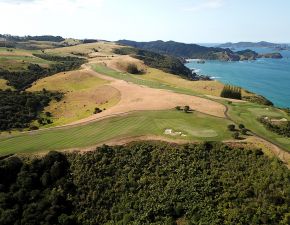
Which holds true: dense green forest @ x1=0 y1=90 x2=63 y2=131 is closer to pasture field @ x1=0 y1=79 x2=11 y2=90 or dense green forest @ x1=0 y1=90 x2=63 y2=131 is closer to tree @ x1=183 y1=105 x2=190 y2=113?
pasture field @ x1=0 y1=79 x2=11 y2=90

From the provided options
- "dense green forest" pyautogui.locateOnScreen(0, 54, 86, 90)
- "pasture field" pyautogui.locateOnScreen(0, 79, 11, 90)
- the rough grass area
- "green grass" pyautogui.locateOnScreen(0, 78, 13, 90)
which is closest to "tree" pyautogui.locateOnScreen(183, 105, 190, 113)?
the rough grass area

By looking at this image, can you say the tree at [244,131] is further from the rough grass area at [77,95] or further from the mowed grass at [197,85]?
the mowed grass at [197,85]

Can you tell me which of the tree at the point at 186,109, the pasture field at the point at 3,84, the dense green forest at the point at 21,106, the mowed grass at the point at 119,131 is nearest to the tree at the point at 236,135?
the mowed grass at the point at 119,131

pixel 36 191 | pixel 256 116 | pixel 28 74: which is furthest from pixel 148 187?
pixel 28 74

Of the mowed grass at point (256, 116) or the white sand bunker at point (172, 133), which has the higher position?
the mowed grass at point (256, 116)

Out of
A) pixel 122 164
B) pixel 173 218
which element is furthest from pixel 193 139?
pixel 173 218

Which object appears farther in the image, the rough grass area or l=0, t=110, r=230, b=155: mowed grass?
the rough grass area
